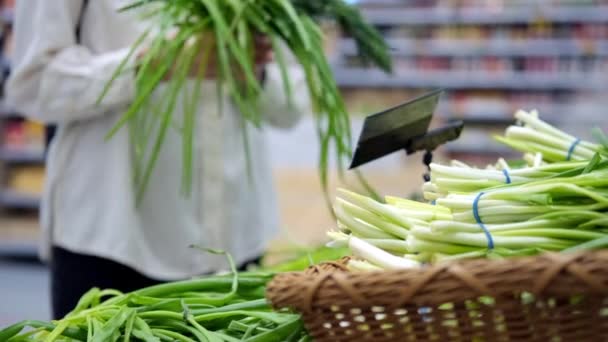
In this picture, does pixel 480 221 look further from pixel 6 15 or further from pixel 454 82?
pixel 454 82

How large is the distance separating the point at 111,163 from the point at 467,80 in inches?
205

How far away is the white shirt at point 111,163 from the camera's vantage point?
5.89ft

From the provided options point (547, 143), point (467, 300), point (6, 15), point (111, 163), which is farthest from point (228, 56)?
point (6, 15)

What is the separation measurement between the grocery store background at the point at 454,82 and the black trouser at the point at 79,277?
3672mm

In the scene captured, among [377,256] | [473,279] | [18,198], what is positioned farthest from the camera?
[18,198]

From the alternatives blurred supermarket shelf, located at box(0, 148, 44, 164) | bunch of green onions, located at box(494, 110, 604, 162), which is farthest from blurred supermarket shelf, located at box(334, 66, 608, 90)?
bunch of green onions, located at box(494, 110, 604, 162)

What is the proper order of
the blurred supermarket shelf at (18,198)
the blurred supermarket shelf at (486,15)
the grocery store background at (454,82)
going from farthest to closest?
the blurred supermarket shelf at (486,15)
the blurred supermarket shelf at (18,198)
the grocery store background at (454,82)

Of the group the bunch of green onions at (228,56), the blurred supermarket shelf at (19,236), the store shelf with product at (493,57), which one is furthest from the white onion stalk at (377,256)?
the blurred supermarket shelf at (19,236)

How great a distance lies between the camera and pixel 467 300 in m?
0.81

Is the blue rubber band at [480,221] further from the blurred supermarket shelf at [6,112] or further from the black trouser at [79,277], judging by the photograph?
the blurred supermarket shelf at [6,112]

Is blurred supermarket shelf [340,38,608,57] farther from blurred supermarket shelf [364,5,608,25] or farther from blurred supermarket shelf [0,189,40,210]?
blurred supermarket shelf [0,189,40,210]

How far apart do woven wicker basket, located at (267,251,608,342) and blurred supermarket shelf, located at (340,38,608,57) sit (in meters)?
5.52

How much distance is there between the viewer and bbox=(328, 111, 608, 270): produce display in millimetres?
919

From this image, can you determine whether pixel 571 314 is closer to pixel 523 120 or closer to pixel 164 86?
pixel 523 120
